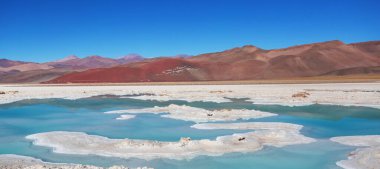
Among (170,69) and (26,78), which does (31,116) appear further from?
(26,78)

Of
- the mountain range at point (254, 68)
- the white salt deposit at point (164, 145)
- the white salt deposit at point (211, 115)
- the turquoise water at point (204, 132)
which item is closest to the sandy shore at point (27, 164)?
the turquoise water at point (204, 132)

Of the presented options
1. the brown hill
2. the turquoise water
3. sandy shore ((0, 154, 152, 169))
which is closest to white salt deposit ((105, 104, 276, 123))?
the turquoise water

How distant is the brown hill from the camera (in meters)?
97.4

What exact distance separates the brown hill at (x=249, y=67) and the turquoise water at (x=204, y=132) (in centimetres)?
7456

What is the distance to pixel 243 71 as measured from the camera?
4087 inches

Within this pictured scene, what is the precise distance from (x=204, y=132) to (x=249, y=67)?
93158 millimetres

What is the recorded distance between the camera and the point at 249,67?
105750 millimetres

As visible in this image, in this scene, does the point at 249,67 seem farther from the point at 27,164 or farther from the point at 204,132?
the point at 27,164

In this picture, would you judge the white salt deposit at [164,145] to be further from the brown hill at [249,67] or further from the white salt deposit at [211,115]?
the brown hill at [249,67]

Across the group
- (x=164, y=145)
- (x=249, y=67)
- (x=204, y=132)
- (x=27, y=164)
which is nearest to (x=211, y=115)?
(x=204, y=132)

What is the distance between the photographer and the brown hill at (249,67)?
319 ft

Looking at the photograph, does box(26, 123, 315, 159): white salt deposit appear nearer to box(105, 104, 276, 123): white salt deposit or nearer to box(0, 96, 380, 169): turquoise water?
box(0, 96, 380, 169): turquoise water

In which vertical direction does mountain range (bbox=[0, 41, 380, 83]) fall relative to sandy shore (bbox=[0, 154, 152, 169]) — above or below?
above

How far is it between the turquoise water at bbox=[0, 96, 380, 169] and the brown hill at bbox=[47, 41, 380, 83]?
74.6 metres
